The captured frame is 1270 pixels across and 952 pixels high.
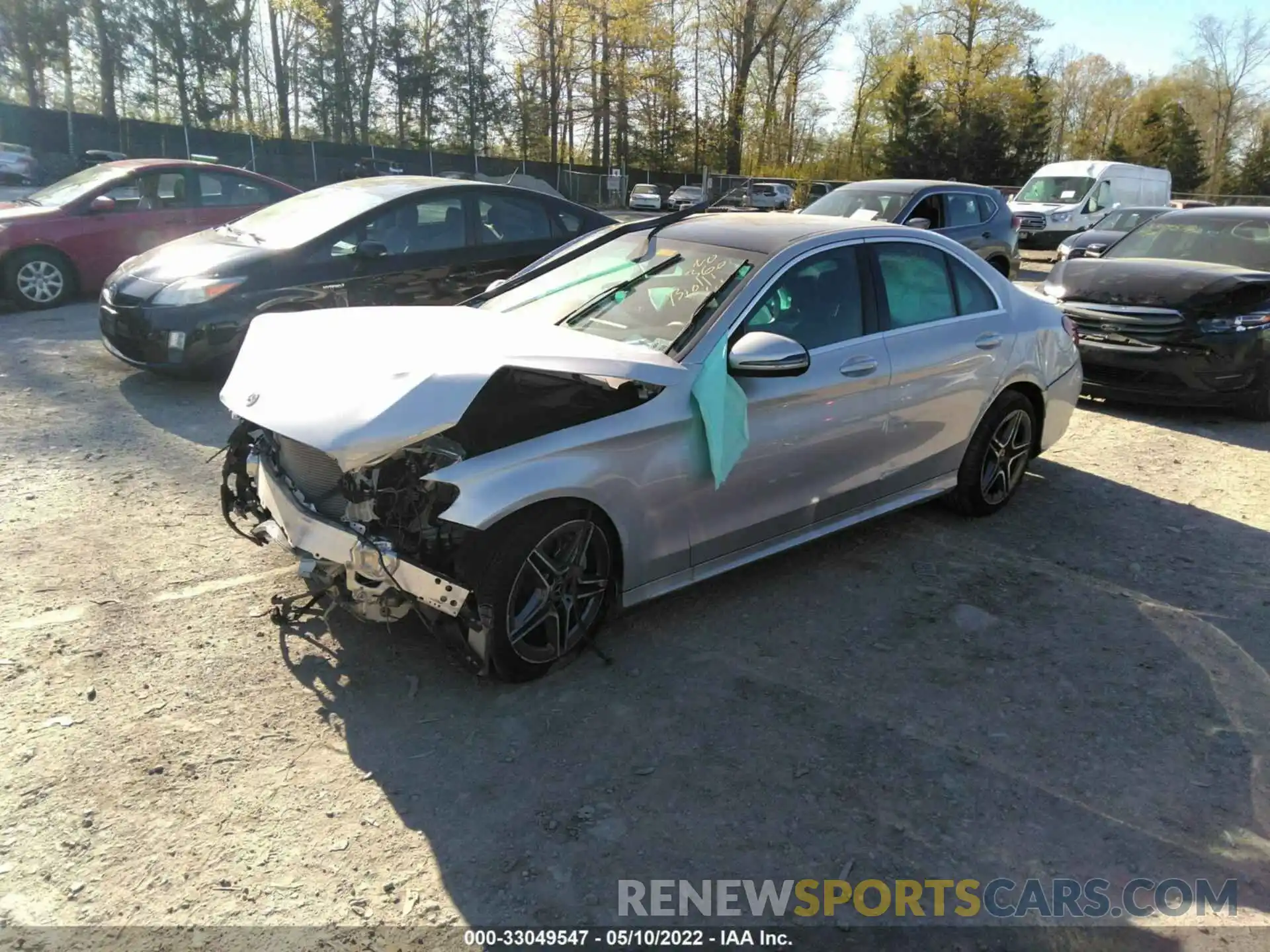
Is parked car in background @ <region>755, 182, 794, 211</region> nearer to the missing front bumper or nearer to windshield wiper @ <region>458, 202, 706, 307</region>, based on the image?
windshield wiper @ <region>458, 202, 706, 307</region>

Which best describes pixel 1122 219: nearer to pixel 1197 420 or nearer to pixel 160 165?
pixel 1197 420

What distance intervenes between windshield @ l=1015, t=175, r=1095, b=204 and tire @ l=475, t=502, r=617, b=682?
22.9 metres

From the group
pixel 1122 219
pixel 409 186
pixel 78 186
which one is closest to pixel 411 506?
pixel 409 186

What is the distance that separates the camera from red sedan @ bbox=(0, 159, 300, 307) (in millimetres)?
9328

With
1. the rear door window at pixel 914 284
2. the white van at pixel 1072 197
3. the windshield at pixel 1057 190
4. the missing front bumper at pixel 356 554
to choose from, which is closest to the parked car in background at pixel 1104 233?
the white van at pixel 1072 197

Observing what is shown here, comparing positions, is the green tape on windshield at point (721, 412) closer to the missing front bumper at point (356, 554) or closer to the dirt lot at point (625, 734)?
the dirt lot at point (625, 734)

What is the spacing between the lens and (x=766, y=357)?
360 centimetres

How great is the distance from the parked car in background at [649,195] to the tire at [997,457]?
22269 mm

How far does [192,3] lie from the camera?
39625 mm

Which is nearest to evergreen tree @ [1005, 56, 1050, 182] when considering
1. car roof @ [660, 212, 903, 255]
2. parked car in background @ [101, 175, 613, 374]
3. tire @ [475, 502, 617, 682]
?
parked car in background @ [101, 175, 613, 374]

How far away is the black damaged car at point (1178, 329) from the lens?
285 inches

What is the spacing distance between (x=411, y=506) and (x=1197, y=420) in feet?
23.7

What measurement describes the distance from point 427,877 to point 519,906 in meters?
0.29

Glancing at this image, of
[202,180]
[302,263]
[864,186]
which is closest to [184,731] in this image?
[302,263]
